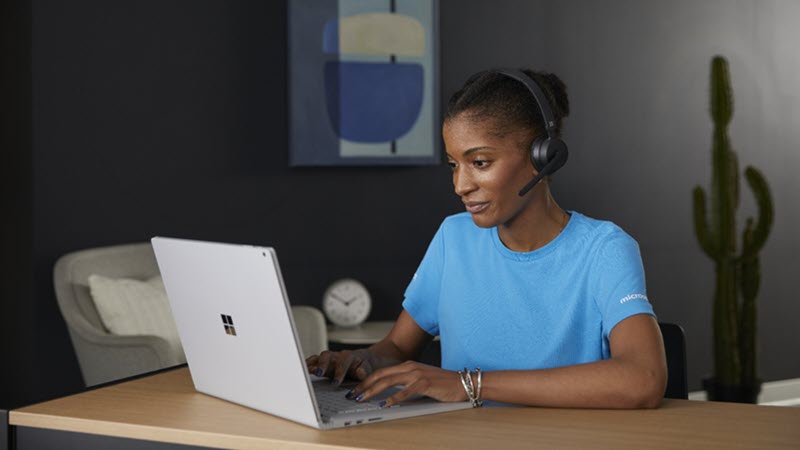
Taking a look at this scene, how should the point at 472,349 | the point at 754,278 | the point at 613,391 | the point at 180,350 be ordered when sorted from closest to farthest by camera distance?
the point at 613,391 → the point at 472,349 → the point at 180,350 → the point at 754,278

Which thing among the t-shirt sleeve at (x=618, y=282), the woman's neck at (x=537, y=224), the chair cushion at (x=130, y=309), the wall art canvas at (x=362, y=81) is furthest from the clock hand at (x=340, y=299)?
the t-shirt sleeve at (x=618, y=282)

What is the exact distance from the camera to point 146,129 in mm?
4316

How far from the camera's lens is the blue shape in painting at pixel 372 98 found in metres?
4.55

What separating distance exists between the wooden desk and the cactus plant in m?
3.37

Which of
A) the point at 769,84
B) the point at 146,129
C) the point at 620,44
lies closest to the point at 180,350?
the point at 146,129

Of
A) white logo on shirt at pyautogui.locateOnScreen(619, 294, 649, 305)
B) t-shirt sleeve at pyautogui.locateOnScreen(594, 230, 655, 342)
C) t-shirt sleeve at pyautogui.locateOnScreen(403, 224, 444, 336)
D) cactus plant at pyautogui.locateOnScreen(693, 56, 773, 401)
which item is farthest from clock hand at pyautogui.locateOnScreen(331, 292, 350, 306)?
white logo on shirt at pyautogui.locateOnScreen(619, 294, 649, 305)

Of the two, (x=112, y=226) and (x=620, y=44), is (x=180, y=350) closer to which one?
(x=112, y=226)

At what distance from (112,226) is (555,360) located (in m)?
2.63

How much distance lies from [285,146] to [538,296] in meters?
2.71

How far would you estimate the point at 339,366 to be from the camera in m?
1.90

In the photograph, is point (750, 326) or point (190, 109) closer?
point (190, 109)

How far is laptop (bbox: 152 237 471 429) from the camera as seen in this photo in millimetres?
1537

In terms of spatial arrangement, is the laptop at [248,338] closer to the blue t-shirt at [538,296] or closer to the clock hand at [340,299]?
the blue t-shirt at [538,296]

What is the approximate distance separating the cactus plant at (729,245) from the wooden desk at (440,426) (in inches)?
133
